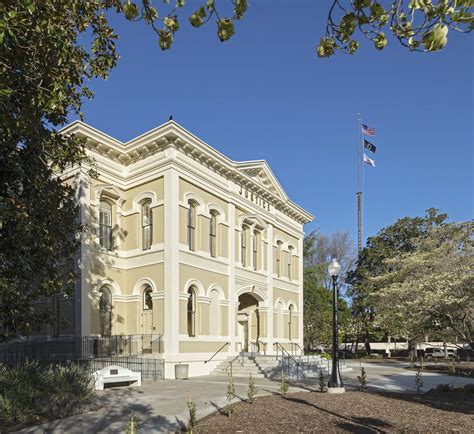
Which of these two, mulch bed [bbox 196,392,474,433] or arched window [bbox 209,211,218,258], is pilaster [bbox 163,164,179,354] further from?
mulch bed [bbox 196,392,474,433]

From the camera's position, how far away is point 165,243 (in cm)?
2162


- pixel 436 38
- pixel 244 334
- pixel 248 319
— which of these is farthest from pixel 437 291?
pixel 436 38

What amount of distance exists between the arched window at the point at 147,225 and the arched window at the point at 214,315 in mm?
4071

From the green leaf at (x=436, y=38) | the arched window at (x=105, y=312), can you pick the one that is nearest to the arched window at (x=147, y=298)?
the arched window at (x=105, y=312)

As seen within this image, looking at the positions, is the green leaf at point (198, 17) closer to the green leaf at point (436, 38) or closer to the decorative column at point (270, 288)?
the green leaf at point (436, 38)

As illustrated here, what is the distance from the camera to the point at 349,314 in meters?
46.8

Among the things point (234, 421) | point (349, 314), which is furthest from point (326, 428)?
point (349, 314)

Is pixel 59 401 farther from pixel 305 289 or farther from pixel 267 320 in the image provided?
pixel 305 289

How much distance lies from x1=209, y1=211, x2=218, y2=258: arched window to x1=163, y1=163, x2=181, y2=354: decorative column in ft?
10.3

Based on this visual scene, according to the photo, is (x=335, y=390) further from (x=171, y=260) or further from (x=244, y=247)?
(x=244, y=247)

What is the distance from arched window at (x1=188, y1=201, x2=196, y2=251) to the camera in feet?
76.3

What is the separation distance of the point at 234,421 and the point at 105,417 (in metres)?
2.95

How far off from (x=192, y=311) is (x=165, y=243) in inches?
142

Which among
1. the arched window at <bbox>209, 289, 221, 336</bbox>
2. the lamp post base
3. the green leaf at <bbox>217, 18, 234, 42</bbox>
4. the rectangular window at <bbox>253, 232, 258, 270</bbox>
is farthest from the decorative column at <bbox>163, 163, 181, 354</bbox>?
the green leaf at <bbox>217, 18, 234, 42</bbox>
